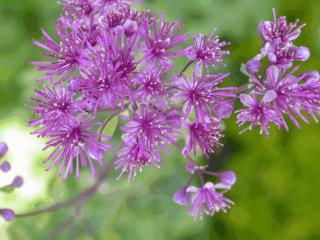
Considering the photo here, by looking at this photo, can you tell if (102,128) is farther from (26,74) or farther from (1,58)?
(1,58)

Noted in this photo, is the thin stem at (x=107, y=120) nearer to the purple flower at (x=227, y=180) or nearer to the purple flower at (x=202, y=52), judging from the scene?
the purple flower at (x=202, y=52)

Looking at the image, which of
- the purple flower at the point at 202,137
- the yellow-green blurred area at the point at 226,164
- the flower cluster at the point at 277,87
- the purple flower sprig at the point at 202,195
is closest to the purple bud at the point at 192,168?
the purple flower sprig at the point at 202,195

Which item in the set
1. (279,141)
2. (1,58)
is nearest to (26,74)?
(1,58)

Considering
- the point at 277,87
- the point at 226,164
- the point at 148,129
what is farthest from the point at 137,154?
the point at 226,164

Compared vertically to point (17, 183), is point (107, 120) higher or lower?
higher

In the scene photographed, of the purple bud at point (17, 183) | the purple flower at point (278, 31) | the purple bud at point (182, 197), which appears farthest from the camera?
the purple bud at point (17, 183)

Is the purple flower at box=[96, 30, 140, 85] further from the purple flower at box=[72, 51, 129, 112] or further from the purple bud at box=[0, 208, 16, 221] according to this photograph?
the purple bud at box=[0, 208, 16, 221]

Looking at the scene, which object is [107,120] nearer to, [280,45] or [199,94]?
[199,94]
